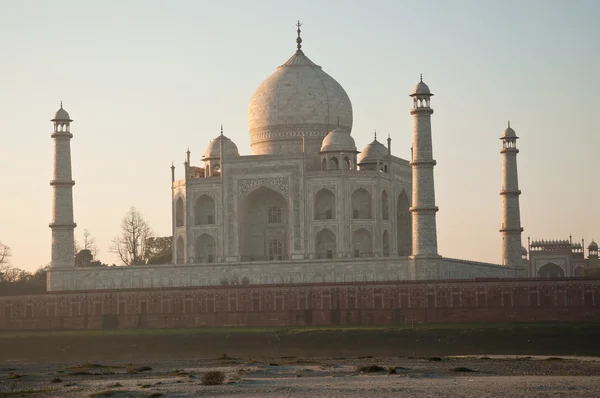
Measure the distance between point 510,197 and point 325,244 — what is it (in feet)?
24.4

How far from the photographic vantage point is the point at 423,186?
45.0m

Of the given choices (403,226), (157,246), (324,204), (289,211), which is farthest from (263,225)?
(157,246)

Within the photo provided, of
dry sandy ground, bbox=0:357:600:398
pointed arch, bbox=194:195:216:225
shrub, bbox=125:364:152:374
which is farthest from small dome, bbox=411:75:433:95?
shrub, bbox=125:364:152:374

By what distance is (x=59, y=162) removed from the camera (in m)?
48.8

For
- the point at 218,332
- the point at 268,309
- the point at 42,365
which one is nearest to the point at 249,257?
the point at 268,309

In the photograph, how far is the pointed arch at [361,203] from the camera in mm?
50344

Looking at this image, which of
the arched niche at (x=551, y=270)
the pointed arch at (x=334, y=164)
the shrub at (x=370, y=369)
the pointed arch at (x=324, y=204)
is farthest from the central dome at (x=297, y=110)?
the shrub at (x=370, y=369)

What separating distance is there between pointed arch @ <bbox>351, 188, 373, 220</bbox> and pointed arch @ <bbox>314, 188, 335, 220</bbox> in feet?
2.75

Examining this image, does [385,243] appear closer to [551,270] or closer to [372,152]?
[372,152]

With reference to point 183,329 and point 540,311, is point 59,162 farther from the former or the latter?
point 540,311

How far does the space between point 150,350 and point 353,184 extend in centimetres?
1487

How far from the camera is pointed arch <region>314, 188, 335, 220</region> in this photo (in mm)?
50281

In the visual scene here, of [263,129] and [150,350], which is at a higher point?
[263,129]

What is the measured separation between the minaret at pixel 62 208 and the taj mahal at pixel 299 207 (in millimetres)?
38
